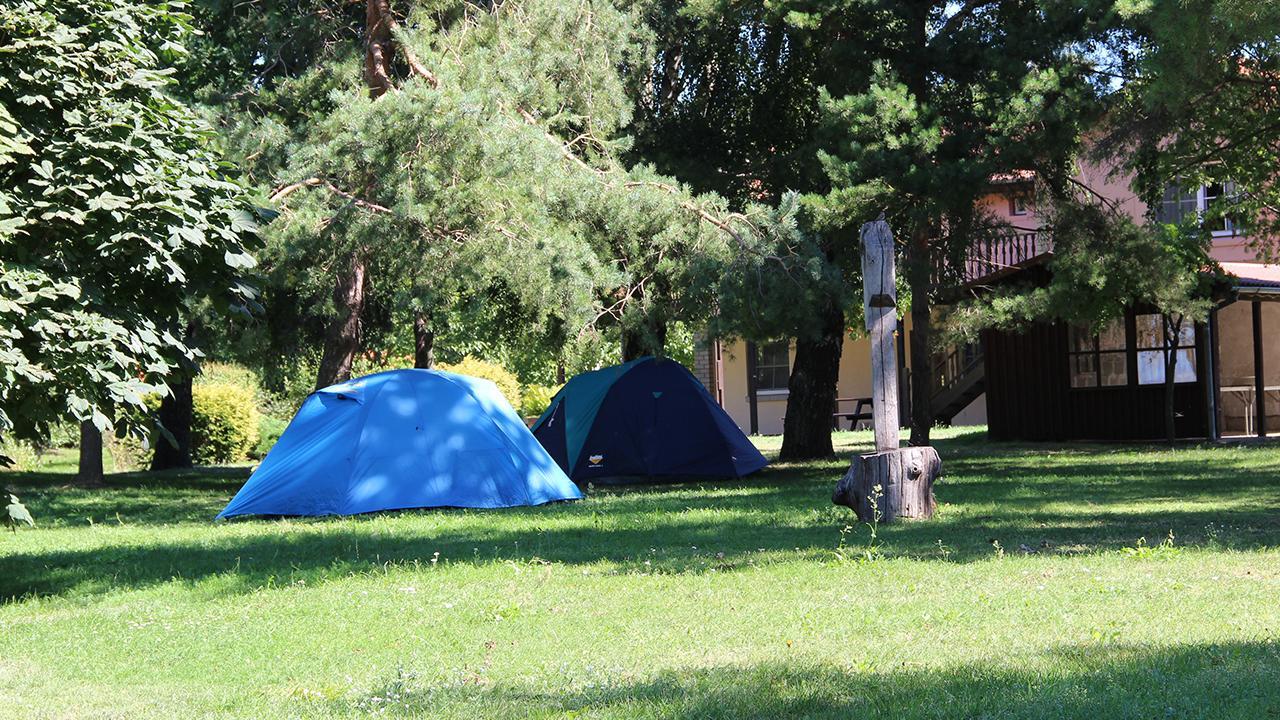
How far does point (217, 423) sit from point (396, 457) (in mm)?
14251

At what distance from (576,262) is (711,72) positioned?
5839 millimetres

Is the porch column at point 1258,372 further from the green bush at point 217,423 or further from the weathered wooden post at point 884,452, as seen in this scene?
the green bush at point 217,423

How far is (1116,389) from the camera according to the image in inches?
894

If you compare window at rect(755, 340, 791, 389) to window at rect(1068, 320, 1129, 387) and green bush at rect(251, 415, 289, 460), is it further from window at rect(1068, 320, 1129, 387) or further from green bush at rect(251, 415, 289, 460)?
green bush at rect(251, 415, 289, 460)

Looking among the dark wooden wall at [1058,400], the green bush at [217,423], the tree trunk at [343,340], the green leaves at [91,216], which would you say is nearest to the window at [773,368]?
the dark wooden wall at [1058,400]

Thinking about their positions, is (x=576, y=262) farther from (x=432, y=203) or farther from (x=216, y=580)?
(x=216, y=580)

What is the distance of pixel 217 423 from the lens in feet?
85.9

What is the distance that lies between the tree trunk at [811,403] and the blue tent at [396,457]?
6.04 meters

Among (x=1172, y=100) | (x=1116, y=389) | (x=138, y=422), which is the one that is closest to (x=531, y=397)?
(x=1116, y=389)

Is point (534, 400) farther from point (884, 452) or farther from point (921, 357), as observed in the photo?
point (884, 452)

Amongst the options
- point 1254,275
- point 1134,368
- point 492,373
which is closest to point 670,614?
point 1134,368

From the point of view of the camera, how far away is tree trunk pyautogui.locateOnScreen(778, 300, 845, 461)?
18922 mm

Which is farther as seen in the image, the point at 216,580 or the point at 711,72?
the point at 711,72

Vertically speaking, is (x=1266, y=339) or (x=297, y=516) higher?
(x=1266, y=339)
